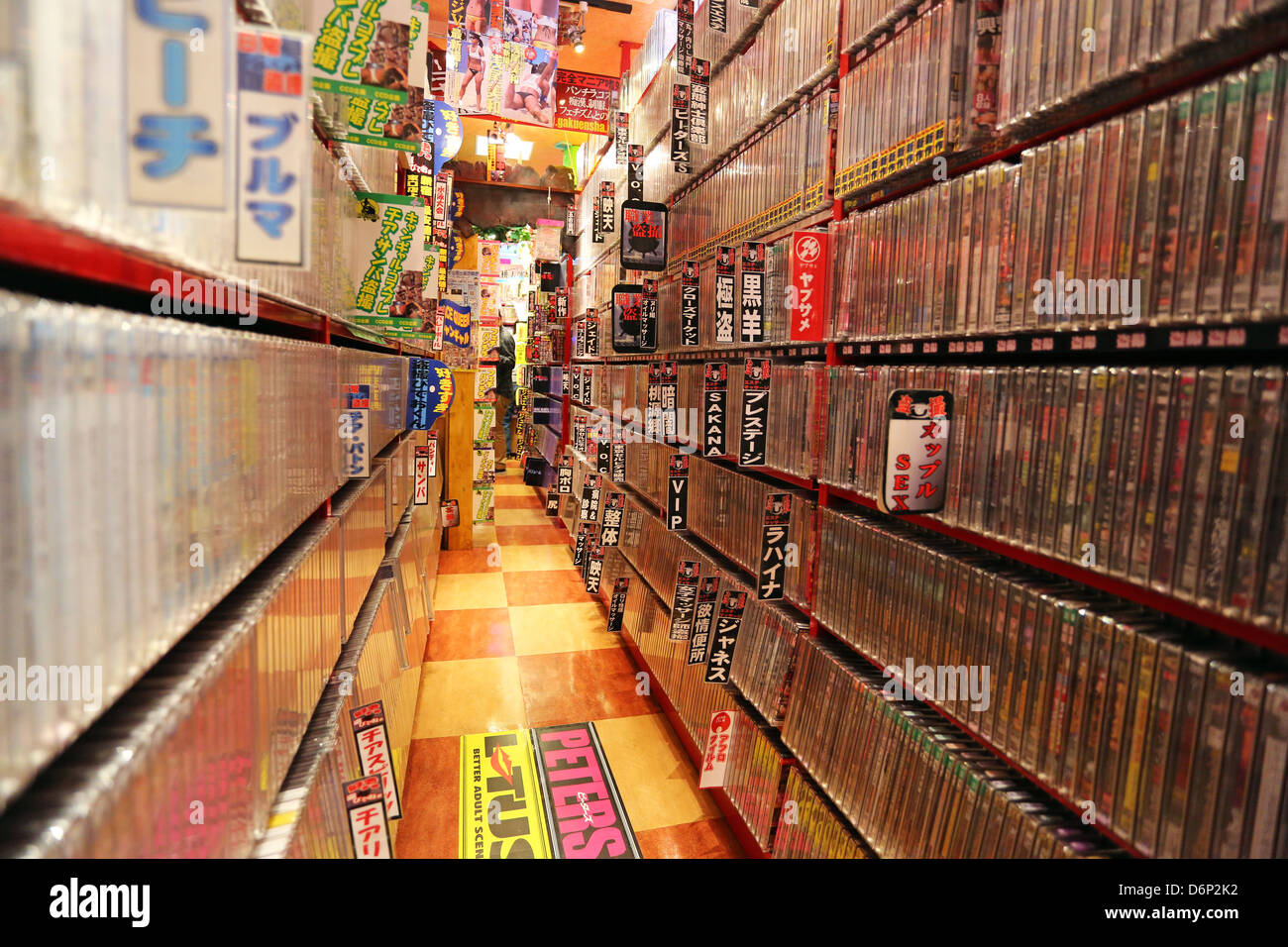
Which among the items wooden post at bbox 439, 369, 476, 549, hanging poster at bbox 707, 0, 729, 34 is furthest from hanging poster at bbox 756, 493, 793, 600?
wooden post at bbox 439, 369, 476, 549

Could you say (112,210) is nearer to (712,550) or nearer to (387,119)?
(387,119)

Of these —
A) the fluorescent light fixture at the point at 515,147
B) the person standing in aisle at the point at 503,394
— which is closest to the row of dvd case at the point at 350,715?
the fluorescent light fixture at the point at 515,147

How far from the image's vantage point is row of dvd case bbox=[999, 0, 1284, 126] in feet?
3.20

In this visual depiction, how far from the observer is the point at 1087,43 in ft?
3.82

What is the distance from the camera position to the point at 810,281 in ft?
6.60

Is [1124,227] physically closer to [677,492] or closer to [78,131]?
[78,131]

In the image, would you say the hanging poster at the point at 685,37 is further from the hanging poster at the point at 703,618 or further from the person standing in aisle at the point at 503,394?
the person standing in aisle at the point at 503,394

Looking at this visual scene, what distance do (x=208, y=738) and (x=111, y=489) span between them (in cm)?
36

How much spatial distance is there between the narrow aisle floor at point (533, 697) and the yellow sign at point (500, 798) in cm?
5

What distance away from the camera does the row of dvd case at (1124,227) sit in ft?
3.01

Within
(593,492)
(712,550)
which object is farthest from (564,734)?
(593,492)

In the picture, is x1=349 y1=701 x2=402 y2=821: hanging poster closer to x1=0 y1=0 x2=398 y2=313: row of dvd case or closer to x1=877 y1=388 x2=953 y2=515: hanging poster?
x1=0 y1=0 x2=398 y2=313: row of dvd case

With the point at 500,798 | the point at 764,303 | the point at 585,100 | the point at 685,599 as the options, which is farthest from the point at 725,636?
the point at 585,100
